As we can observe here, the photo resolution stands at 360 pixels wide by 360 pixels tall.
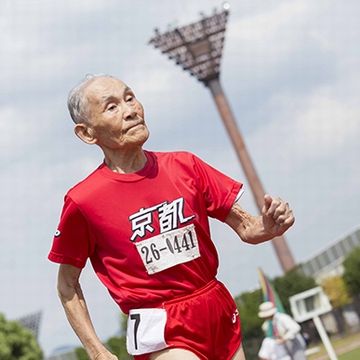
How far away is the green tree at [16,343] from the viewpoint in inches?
2290

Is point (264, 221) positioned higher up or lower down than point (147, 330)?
higher up

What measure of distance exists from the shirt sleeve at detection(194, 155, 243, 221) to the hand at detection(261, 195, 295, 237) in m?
0.32

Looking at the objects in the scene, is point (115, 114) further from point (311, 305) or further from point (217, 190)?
point (311, 305)

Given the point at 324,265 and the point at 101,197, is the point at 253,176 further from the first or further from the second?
the point at 101,197

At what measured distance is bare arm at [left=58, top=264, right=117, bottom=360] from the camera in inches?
218

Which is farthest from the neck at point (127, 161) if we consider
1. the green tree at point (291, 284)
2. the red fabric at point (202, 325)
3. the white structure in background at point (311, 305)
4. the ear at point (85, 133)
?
the green tree at point (291, 284)

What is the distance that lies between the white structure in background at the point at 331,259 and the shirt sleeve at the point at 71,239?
198ft

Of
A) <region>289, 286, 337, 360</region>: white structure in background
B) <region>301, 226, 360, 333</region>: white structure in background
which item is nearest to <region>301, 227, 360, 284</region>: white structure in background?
<region>301, 226, 360, 333</region>: white structure in background

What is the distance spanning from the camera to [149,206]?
5395 mm

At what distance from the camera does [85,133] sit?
555cm

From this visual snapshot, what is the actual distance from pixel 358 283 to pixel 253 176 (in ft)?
61.2

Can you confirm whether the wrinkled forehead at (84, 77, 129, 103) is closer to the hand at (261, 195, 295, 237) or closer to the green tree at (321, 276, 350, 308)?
the hand at (261, 195, 295, 237)

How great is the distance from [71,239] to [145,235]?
419 mm

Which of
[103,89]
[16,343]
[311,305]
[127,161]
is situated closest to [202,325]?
[127,161]
